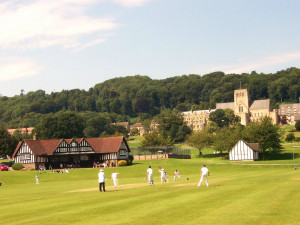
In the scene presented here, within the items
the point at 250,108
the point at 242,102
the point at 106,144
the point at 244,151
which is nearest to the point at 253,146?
the point at 244,151

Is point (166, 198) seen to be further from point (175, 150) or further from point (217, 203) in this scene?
point (175, 150)

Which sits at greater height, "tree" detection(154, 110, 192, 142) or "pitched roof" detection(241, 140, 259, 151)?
"tree" detection(154, 110, 192, 142)

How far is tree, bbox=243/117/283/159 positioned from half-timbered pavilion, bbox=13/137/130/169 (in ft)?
72.4

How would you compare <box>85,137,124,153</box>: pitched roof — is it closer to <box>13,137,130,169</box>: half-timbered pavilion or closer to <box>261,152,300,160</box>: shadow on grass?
<box>13,137,130,169</box>: half-timbered pavilion

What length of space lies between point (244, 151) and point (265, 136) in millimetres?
5526

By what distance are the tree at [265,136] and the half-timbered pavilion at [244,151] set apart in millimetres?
2065

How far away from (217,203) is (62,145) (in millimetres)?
64375

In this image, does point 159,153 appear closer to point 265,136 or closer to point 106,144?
point 106,144

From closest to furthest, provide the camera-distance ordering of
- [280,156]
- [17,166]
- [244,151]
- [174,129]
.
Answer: [17,166] < [244,151] < [280,156] < [174,129]

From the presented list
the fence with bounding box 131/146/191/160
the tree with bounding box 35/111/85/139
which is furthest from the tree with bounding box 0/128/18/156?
the fence with bounding box 131/146/191/160

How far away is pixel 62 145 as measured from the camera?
81688 mm

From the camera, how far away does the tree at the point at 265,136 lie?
80.4 m

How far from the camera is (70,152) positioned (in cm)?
8206

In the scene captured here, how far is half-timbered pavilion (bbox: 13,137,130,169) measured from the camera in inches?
3098
